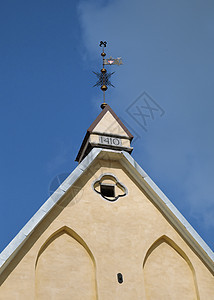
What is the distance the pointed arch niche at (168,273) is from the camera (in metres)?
18.0

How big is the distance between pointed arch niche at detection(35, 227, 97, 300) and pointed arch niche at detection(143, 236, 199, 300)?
64.1 inches

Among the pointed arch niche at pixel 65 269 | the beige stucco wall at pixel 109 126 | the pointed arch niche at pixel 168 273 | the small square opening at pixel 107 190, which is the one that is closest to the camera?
the pointed arch niche at pixel 65 269

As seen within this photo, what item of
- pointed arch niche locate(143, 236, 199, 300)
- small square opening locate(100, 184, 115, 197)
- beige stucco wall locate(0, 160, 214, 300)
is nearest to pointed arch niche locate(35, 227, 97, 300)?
beige stucco wall locate(0, 160, 214, 300)

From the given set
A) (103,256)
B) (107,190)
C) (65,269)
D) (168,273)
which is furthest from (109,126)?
(65,269)

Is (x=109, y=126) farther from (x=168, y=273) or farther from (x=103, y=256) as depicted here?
(x=168, y=273)

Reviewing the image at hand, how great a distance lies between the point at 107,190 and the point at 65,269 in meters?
3.02

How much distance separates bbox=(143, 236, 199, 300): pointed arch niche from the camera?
18.0 m

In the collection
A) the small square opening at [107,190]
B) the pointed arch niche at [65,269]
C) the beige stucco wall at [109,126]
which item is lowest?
the pointed arch niche at [65,269]

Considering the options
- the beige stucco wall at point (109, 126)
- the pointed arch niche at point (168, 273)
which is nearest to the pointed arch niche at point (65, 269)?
the pointed arch niche at point (168, 273)

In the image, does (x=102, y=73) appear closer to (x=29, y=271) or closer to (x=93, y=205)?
(x=93, y=205)

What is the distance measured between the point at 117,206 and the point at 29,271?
3.45 metres

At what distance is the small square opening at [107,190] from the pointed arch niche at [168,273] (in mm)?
1947

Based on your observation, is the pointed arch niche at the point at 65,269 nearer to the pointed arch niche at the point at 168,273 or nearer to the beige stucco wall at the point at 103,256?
the beige stucco wall at the point at 103,256

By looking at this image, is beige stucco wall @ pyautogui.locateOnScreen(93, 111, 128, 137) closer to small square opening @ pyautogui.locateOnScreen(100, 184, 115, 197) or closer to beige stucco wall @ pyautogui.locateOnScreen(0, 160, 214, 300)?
beige stucco wall @ pyautogui.locateOnScreen(0, 160, 214, 300)
